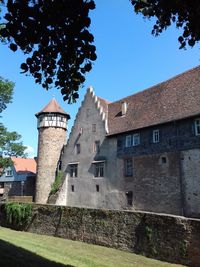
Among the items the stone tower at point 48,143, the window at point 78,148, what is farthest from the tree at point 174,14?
the stone tower at point 48,143

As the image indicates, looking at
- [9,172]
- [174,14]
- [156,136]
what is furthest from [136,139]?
[9,172]

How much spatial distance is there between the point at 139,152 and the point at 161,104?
191 inches

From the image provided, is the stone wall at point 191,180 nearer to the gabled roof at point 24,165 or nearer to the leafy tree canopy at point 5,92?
the leafy tree canopy at point 5,92

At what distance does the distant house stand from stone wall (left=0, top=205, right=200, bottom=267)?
23928 mm

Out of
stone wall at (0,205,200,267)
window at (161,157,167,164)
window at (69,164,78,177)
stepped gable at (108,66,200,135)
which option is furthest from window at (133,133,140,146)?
stone wall at (0,205,200,267)

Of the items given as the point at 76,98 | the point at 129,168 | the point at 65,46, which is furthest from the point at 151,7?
the point at 129,168

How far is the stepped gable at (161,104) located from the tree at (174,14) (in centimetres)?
1734

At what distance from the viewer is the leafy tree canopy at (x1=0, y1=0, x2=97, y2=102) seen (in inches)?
205

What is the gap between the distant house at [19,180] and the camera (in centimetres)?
4703

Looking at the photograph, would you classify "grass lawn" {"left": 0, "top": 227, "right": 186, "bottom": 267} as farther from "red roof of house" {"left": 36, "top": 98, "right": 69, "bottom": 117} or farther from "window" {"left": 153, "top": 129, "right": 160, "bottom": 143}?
"red roof of house" {"left": 36, "top": 98, "right": 69, "bottom": 117}

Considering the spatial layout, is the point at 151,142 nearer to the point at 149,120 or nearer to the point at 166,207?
the point at 149,120

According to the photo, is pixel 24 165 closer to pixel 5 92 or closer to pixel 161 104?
pixel 5 92

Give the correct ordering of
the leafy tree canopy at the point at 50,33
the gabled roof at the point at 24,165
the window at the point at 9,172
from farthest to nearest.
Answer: the gabled roof at the point at 24,165, the window at the point at 9,172, the leafy tree canopy at the point at 50,33

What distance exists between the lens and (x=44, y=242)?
19.8 m
